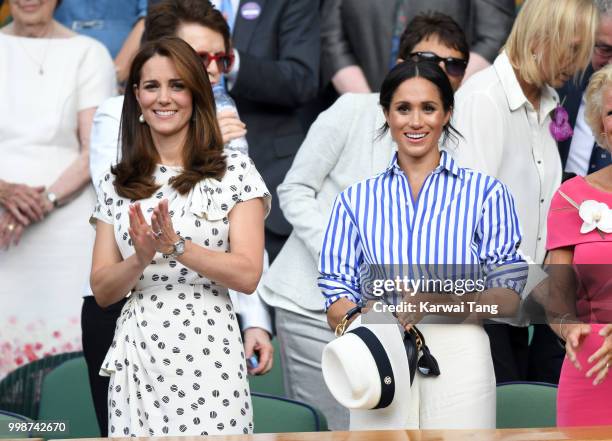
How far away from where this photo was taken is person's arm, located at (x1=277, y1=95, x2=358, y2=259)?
4.93m

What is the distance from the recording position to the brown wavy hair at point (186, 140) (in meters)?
4.03

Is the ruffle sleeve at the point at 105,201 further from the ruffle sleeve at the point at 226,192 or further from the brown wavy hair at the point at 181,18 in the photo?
the brown wavy hair at the point at 181,18

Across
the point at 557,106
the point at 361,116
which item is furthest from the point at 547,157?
the point at 361,116

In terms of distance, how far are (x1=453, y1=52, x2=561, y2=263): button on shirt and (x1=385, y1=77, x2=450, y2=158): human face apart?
644mm

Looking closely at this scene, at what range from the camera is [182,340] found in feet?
12.7

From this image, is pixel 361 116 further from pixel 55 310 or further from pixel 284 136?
pixel 55 310

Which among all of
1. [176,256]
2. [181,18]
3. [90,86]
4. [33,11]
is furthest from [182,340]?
[33,11]

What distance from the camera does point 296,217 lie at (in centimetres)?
496

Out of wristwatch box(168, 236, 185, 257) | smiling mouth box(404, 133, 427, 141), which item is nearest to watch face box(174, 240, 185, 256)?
wristwatch box(168, 236, 185, 257)

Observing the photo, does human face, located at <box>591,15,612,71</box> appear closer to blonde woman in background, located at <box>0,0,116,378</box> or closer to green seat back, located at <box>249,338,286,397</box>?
green seat back, located at <box>249,338,286,397</box>

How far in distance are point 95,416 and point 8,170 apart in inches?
47.1

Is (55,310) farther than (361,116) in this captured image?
Yes

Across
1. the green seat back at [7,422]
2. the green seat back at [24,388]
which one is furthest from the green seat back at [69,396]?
the green seat back at [7,422]

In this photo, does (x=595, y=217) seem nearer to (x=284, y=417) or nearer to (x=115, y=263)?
(x=284, y=417)
